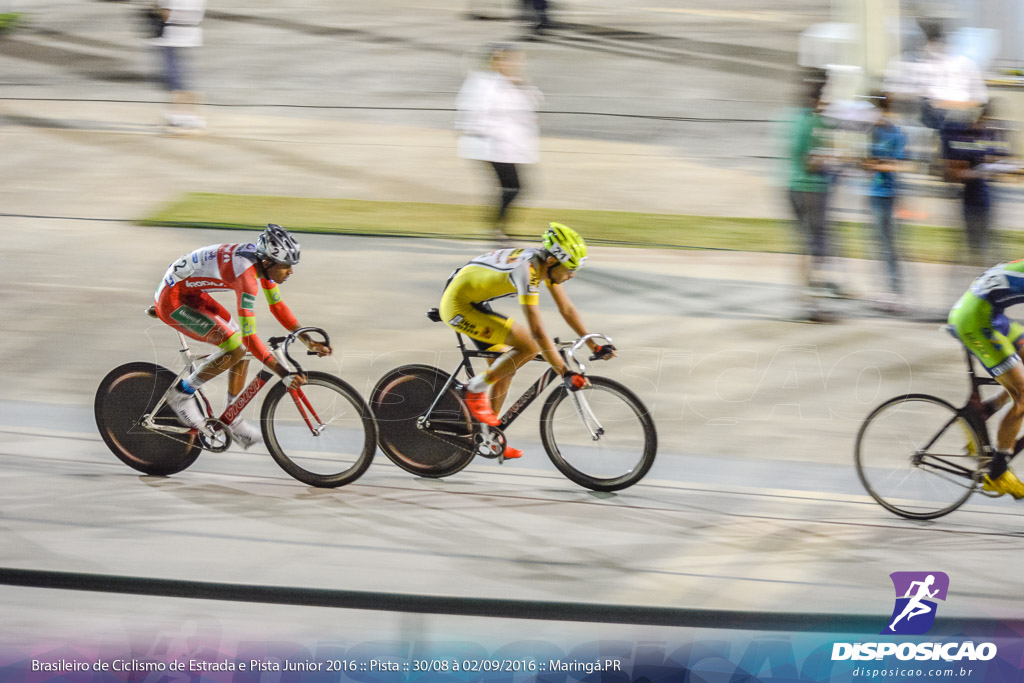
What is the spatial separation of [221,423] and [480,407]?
4.25 ft

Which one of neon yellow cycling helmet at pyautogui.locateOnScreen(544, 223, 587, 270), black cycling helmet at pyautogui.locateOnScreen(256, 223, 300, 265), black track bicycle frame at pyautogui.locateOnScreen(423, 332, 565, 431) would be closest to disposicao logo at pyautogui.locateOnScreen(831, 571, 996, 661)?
neon yellow cycling helmet at pyautogui.locateOnScreen(544, 223, 587, 270)

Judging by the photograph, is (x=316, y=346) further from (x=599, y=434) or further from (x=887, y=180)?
(x=887, y=180)

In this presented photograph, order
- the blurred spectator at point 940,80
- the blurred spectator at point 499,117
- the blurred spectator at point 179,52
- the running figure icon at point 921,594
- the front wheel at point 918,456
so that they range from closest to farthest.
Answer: the running figure icon at point 921,594 < the front wheel at point 918,456 < the blurred spectator at point 499,117 < the blurred spectator at point 940,80 < the blurred spectator at point 179,52

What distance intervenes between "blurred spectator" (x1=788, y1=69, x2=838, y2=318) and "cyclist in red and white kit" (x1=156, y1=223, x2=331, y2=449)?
3.61m

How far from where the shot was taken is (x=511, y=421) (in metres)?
5.36

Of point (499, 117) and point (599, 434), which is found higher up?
point (499, 117)

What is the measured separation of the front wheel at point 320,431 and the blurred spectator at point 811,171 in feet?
11.7

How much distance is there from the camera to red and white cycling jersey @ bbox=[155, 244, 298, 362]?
16.1ft

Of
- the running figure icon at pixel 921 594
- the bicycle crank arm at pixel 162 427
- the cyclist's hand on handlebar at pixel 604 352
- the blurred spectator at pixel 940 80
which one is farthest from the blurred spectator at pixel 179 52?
the running figure icon at pixel 921 594

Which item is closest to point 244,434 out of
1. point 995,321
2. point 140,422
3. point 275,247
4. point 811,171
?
point 140,422

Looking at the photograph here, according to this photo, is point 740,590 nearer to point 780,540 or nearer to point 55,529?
point 780,540

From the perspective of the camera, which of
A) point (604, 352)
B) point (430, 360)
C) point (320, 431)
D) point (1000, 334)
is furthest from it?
point (430, 360)

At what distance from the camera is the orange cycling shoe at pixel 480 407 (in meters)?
5.29

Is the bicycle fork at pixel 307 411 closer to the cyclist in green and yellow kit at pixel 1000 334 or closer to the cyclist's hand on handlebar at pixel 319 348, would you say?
the cyclist's hand on handlebar at pixel 319 348
